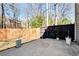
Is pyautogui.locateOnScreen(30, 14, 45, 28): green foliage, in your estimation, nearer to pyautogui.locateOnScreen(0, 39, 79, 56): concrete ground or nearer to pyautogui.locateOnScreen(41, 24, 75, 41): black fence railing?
pyautogui.locateOnScreen(41, 24, 75, 41): black fence railing

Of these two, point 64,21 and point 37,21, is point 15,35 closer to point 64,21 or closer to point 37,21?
point 37,21

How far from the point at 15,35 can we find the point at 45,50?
1.39 ft

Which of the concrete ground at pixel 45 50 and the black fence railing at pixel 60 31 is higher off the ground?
the black fence railing at pixel 60 31

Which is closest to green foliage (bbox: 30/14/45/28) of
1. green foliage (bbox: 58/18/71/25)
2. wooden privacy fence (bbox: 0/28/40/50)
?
wooden privacy fence (bbox: 0/28/40/50)

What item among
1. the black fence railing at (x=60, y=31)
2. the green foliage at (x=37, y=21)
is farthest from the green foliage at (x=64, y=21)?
the green foliage at (x=37, y=21)

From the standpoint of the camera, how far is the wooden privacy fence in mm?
3012

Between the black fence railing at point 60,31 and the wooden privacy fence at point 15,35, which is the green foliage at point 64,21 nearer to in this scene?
the black fence railing at point 60,31

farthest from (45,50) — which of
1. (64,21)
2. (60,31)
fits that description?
(64,21)

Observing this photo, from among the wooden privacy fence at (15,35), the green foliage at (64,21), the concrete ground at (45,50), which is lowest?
the concrete ground at (45,50)

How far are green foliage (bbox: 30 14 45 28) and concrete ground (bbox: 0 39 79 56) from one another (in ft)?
0.80

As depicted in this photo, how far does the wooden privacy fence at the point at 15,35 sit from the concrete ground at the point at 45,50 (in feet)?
0.24

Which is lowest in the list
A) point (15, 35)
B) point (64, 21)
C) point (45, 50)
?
point (45, 50)

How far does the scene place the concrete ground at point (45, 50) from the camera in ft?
9.78

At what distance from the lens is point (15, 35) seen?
3.03 metres
